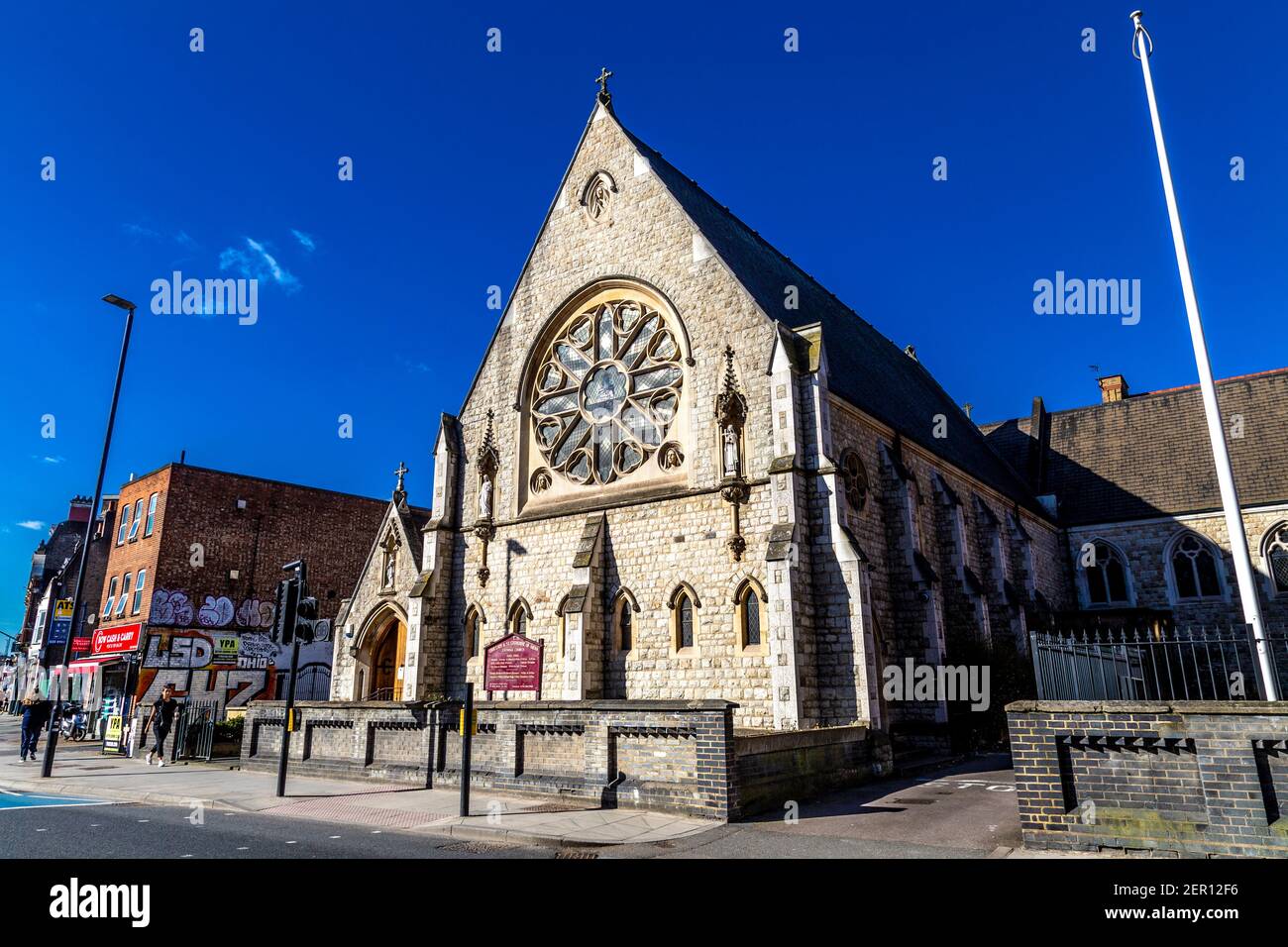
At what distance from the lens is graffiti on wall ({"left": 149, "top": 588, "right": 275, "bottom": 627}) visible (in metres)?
29.7

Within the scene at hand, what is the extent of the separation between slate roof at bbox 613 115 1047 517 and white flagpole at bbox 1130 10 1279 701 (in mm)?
7334

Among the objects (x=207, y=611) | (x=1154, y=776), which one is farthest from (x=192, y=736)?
(x=1154, y=776)

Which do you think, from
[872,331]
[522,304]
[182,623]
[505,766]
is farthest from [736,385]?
[182,623]

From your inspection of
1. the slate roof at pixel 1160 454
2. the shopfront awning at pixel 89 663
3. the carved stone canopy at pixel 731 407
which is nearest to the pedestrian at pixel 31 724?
the shopfront awning at pixel 89 663

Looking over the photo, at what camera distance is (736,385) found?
715 inches

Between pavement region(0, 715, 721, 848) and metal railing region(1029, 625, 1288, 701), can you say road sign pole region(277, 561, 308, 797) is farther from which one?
metal railing region(1029, 625, 1288, 701)

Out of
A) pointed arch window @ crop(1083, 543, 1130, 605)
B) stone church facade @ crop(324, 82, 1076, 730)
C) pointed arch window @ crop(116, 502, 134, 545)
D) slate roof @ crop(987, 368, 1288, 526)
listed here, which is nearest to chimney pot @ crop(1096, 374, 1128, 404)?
slate roof @ crop(987, 368, 1288, 526)

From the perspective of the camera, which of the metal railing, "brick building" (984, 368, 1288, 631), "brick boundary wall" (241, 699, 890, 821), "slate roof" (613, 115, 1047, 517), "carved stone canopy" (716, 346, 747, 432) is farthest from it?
"brick building" (984, 368, 1288, 631)

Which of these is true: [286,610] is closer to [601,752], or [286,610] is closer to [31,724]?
[601,752]

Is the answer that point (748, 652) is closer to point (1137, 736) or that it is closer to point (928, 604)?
point (928, 604)

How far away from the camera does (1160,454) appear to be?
110 feet

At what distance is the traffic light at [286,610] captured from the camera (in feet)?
46.1

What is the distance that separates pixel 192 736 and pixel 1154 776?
21.2m
